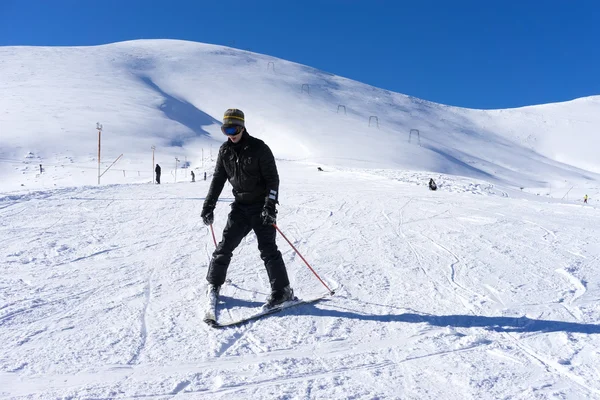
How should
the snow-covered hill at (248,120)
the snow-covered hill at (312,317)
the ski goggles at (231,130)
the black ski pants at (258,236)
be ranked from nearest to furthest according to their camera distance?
1. the snow-covered hill at (312,317)
2. the ski goggles at (231,130)
3. the black ski pants at (258,236)
4. the snow-covered hill at (248,120)

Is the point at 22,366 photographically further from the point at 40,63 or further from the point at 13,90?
the point at 40,63

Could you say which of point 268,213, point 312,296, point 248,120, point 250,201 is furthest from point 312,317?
point 248,120

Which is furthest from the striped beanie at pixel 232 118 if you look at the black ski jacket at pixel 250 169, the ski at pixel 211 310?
the ski at pixel 211 310

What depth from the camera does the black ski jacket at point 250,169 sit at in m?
4.21

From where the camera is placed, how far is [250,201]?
4.34 m

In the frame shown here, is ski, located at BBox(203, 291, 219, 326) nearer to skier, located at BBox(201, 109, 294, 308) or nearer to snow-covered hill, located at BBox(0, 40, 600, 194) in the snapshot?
skier, located at BBox(201, 109, 294, 308)

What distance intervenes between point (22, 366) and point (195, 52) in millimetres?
122524

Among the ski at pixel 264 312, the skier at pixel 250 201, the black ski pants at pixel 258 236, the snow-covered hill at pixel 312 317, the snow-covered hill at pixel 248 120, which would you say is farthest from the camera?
the snow-covered hill at pixel 248 120

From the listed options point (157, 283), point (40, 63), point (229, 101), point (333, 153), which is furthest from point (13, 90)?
point (157, 283)

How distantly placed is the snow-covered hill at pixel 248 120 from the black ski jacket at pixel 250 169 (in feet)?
101

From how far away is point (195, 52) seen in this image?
4611 inches

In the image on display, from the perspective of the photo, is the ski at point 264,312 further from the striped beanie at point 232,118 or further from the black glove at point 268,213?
the striped beanie at point 232,118

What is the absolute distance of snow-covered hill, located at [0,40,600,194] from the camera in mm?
49625

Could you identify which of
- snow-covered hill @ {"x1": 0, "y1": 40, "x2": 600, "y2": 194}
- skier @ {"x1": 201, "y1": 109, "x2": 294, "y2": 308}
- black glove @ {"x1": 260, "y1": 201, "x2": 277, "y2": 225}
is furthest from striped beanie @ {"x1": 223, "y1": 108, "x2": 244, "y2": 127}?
snow-covered hill @ {"x1": 0, "y1": 40, "x2": 600, "y2": 194}
